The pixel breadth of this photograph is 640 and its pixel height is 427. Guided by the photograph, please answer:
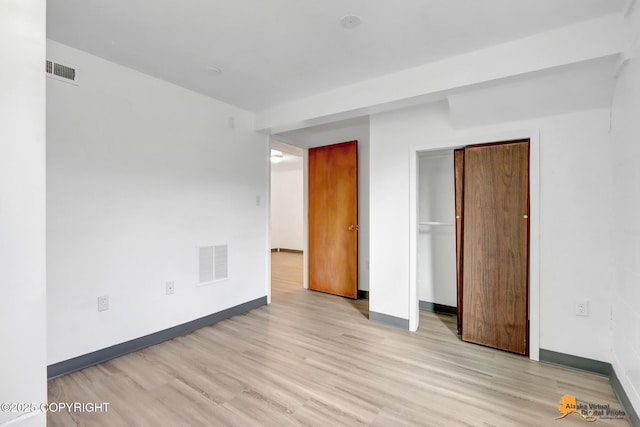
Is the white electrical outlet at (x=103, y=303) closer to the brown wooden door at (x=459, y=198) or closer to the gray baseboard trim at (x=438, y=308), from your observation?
the brown wooden door at (x=459, y=198)

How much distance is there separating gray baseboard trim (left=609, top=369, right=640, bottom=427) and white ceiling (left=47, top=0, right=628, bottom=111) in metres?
2.38

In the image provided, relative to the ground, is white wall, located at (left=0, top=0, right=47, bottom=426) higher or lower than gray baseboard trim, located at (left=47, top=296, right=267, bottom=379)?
higher

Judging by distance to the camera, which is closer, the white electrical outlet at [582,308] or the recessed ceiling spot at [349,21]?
the recessed ceiling spot at [349,21]

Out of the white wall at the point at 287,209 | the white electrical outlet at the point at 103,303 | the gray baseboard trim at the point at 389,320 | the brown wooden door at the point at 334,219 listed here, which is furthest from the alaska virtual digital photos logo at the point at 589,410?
the white wall at the point at 287,209

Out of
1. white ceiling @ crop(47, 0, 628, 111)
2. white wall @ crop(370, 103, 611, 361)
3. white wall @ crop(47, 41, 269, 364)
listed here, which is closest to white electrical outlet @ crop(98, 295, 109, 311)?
white wall @ crop(47, 41, 269, 364)

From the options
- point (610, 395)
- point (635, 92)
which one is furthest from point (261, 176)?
point (610, 395)

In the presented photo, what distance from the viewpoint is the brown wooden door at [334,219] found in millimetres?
4426

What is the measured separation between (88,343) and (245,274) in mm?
1683

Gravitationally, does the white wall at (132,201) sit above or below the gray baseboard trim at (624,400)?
above

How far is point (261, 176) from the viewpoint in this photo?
4.03m

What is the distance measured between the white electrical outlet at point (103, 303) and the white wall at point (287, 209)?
667 cm

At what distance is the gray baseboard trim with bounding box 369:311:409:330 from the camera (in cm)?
321

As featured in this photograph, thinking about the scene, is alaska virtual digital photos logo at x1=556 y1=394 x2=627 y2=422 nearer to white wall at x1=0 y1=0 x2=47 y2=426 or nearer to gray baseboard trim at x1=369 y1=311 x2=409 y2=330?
gray baseboard trim at x1=369 y1=311 x2=409 y2=330

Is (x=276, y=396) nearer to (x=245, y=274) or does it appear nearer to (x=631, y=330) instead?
(x=245, y=274)
